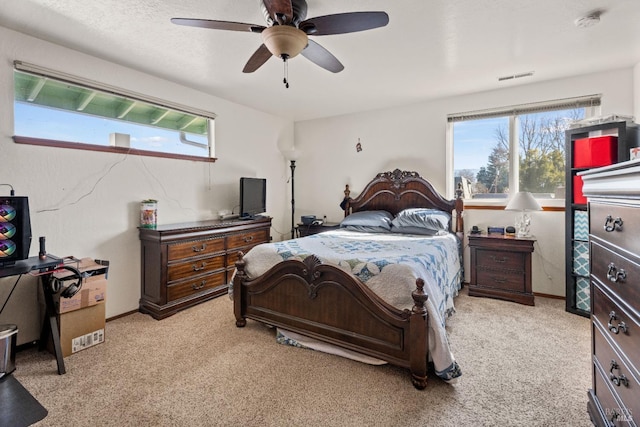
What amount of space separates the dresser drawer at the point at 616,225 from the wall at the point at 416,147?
8.15ft

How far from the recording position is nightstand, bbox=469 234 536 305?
3252mm

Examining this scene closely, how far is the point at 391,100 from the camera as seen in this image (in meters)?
4.19

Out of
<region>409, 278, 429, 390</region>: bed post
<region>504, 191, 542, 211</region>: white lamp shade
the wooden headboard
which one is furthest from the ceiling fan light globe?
<region>504, 191, 542, 211</region>: white lamp shade

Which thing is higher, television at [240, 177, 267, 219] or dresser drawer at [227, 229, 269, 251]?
television at [240, 177, 267, 219]

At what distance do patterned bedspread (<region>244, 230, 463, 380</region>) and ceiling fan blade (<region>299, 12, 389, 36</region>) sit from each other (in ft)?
4.95

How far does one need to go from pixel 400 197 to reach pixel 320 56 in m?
2.51

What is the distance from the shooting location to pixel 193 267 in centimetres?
325

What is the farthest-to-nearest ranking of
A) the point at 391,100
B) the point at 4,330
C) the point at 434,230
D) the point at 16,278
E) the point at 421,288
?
the point at 391,100, the point at 434,230, the point at 16,278, the point at 4,330, the point at 421,288

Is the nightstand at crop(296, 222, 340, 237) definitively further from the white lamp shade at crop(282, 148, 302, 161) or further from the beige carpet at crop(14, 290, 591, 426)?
the beige carpet at crop(14, 290, 591, 426)

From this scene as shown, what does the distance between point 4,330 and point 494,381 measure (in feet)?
10.6

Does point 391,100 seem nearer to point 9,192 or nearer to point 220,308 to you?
point 220,308

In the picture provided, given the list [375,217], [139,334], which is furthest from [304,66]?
[139,334]

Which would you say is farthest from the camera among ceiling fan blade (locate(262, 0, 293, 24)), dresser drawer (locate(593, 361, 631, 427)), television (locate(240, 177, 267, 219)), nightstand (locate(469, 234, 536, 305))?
television (locate(240, 177, 267, 219))

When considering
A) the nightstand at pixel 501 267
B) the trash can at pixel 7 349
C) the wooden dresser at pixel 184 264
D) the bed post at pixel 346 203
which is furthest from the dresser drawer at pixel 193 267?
the nightstand at pixel 501 267
